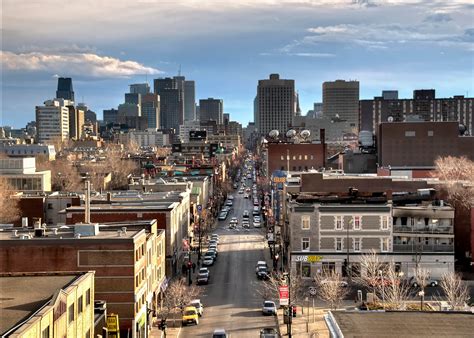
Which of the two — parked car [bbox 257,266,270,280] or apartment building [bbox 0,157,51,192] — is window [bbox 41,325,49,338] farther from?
apartment building [bbox 0,157,51,192]

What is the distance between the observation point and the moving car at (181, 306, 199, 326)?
Answer: 186 ft

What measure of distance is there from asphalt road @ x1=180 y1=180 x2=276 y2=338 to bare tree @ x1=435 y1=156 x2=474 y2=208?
76.2 feet

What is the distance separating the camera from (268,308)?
59219 millimetres

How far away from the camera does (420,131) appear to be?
12438 centimetres

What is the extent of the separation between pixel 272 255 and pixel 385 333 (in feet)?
174

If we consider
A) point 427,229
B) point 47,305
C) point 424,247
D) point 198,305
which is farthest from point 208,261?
point 47,305

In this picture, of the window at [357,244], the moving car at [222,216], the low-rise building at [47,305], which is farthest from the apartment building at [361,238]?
the moving car at [222,216]

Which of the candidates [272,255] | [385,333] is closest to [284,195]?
[272,255]

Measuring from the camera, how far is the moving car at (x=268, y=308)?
194 feet

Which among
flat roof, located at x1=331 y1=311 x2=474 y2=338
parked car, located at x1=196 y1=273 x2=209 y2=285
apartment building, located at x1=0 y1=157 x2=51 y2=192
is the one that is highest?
apartment building, located at x1=0 y1=157 x2=51 y2=192

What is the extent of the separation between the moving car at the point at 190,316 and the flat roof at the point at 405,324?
20915 mm

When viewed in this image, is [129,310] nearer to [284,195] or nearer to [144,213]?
[144,213]

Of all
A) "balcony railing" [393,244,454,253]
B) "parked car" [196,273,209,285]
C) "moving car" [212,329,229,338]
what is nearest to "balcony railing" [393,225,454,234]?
"balcony railing" [393,244,454,253]

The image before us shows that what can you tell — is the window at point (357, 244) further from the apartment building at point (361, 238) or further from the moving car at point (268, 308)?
the moving car at point (268, 308)
